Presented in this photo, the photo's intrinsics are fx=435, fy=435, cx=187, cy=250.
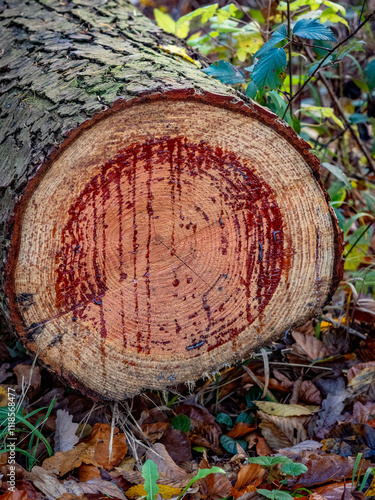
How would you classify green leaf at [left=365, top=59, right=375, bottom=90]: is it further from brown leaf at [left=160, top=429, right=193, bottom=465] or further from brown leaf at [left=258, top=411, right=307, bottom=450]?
brown leaf at [left=160, top=429, right=193, bottom=465]

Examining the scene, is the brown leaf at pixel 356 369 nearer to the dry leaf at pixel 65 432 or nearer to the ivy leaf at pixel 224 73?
the dry leaf at pixel 65 432

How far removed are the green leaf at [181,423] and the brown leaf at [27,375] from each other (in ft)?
1.80

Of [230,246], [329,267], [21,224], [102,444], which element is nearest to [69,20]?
[21,224]

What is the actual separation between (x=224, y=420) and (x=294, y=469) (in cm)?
48

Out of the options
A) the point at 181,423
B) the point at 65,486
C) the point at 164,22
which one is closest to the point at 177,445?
the point at 181,423

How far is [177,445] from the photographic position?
1.55 meters

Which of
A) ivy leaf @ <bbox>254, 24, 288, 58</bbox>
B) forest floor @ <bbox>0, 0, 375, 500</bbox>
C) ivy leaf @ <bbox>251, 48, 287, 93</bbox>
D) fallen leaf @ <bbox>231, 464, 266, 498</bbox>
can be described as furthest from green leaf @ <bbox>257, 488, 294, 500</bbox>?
ivy leaf @ <bbox>254, 24, 288, 58</bbox>

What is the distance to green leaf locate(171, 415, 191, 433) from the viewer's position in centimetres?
161

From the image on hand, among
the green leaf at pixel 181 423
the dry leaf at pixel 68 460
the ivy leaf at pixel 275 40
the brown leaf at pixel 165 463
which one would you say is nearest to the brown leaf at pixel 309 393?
the green leaf at pixel 181 423

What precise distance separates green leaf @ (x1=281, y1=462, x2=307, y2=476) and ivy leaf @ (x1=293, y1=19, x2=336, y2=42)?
132 cm

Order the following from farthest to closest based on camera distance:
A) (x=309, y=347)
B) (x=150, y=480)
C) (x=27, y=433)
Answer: (x=309, y=347), (x=27, y=433), (x=150, y=480)

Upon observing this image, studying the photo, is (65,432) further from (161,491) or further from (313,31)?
(313,31)

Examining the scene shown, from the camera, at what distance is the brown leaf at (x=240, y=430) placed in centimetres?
162

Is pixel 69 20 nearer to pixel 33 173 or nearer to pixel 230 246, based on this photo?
pixel 33 173
